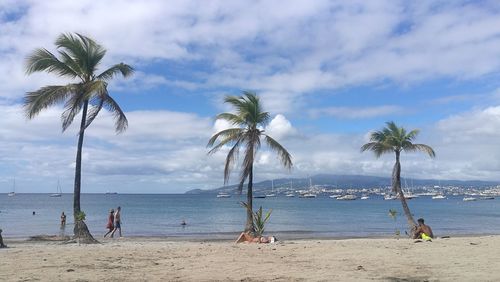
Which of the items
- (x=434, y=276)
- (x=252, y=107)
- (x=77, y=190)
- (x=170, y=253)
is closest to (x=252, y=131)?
(x=252, y=107)

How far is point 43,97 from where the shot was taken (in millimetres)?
19078

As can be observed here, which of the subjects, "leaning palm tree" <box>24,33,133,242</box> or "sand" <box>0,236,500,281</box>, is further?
"leaning palm tree" <box>24,33,133,242</box>

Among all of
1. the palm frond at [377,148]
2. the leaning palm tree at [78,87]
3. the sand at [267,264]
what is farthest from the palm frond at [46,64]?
the palm frond at [377,148]

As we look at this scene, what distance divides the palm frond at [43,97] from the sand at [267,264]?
24.2 ft

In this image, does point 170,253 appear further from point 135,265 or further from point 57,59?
point 57,59

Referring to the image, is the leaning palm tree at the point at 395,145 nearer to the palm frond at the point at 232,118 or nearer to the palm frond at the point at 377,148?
the palm frond at the point at 377,148

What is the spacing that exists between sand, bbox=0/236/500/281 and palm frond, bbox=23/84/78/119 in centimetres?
738

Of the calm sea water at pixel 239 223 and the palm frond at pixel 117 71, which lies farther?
the calm sea water at pixel 239 223

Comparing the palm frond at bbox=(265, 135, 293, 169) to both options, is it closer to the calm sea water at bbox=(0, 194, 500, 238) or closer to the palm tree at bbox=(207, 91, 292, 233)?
the palm tree at bbox=(207, 91, 292, 233)

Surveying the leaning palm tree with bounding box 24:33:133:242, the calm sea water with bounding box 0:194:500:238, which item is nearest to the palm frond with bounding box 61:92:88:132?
the leaning palm tree with bounding box 24:33:133:242

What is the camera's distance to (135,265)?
11.5m

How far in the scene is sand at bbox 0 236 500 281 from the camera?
31.7ft

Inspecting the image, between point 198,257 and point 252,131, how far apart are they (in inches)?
421

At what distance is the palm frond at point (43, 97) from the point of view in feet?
62.5
